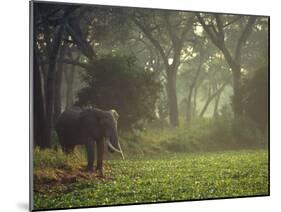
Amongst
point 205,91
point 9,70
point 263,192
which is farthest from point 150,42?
point 263,192

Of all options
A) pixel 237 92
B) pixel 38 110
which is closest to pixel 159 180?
pixel 237 92

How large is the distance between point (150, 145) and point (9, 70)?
1.81 meters

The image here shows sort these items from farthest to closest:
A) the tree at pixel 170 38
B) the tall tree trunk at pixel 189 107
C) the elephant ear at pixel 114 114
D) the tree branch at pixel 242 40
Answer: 1. the tree branch at pixel 242 40
2. the tall tree trunk at pixel 189 107
3. the tree at pixel 170 38
4. the elephant ear at pixel 114 114

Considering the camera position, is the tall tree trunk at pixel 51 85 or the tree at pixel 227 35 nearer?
the tall tree trunk at pixel 51 85

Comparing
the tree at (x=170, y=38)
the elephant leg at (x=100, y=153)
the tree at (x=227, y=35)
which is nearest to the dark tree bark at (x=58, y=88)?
the elephant leg at (x=100, y=153)

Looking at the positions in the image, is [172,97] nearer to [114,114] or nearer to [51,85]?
[114,114]

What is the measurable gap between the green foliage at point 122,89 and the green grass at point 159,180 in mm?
542

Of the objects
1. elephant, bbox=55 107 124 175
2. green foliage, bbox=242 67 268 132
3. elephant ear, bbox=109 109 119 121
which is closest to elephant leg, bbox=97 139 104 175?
elephant, bbox=55 107 124 175

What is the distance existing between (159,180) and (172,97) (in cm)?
98

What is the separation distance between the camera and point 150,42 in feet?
24.8

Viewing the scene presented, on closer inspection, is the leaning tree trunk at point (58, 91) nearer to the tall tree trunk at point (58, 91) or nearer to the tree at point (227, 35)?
the tall tree trunk at point (58, 91)

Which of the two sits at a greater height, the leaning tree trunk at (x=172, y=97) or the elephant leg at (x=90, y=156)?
the leaning tree trunk at (x=172, y=97)

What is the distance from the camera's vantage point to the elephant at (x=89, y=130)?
7.20m
